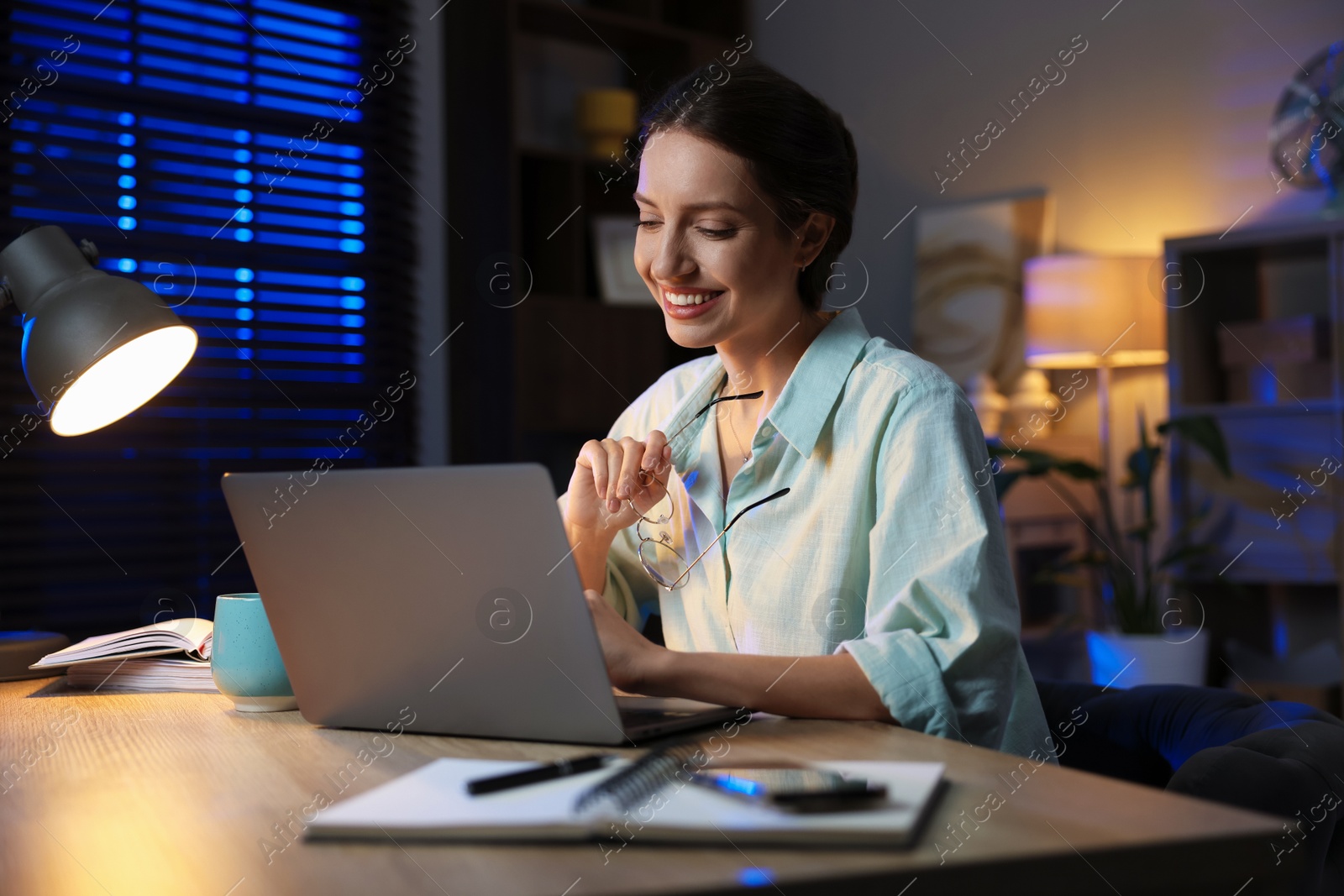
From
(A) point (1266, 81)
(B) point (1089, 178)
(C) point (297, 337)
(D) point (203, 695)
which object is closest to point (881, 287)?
(B) point (1089, 178)

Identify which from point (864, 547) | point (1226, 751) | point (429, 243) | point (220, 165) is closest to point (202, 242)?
point (220, 165)

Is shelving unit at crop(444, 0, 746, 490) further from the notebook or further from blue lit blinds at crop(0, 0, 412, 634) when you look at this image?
the notebook

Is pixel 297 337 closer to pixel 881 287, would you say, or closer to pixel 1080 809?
pixel 881 287

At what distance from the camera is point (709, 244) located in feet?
4.74

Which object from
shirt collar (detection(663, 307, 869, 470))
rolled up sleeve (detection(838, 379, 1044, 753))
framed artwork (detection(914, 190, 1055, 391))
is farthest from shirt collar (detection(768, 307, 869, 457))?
framed artwork (detection(914, 190, 1055, 391))

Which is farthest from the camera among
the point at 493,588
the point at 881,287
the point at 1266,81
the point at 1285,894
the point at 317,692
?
the point at 881,287

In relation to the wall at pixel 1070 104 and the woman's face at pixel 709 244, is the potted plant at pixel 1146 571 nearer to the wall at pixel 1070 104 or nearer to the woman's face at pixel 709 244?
the wall at pixel 1070 104

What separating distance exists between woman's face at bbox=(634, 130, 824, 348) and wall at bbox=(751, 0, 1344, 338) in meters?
2.63

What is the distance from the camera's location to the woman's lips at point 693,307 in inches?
57.8

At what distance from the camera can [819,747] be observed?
0.90m

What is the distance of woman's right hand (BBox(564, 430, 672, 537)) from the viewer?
134cm

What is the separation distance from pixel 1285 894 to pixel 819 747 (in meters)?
0.32

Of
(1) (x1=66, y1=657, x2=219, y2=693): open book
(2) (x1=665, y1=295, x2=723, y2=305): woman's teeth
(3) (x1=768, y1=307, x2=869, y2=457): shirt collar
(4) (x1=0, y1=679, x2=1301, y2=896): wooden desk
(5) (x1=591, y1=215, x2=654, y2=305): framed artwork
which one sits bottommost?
(4) (x1=0, y1=679, x2=1301, y2=896): wooden desk

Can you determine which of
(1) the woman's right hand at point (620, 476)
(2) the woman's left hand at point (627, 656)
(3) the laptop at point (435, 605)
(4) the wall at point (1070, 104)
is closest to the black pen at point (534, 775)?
(3) the laptop at point (435, 605)
